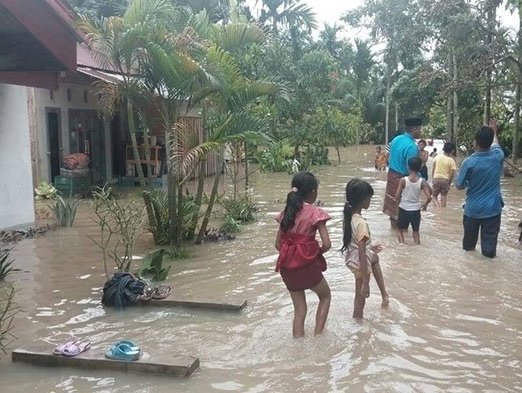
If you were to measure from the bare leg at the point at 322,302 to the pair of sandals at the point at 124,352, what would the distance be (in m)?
1.51

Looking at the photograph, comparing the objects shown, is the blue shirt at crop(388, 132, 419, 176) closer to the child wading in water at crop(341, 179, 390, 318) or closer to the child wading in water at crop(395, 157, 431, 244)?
the child wading in water at crop(395, 157, 431, 244)

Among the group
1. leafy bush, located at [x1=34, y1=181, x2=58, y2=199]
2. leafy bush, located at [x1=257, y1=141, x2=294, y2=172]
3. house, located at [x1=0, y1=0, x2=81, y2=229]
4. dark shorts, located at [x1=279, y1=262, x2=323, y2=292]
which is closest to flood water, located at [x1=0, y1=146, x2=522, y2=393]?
dark shorts, located at [x1=279, y1=262, x2=323, y2=292]

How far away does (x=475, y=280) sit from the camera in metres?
6.96

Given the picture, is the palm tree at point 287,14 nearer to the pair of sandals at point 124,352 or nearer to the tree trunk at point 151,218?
the tree trunk at point 151,218

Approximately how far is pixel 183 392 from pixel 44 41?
365cm

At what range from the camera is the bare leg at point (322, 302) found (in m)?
4.97

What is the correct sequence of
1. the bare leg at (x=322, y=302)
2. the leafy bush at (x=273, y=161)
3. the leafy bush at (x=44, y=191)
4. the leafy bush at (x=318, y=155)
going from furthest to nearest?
the leafy bush at (x=318, y=155) < the leafy bush at (x=273, y=161) < the leafy bush at (x=44, y=191) < the bare leg at (x=322, y=302)

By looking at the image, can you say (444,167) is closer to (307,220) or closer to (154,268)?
(154,268)

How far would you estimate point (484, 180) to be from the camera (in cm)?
760

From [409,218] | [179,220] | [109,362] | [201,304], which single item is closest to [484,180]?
[409,218]

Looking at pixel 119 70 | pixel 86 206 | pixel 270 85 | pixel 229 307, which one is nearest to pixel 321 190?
pixel 86 206

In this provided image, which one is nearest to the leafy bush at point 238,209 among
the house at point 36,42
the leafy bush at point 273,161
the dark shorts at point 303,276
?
the house at point 36,42

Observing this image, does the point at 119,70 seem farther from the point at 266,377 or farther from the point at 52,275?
the point at 266,377

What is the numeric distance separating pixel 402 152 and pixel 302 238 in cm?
495
